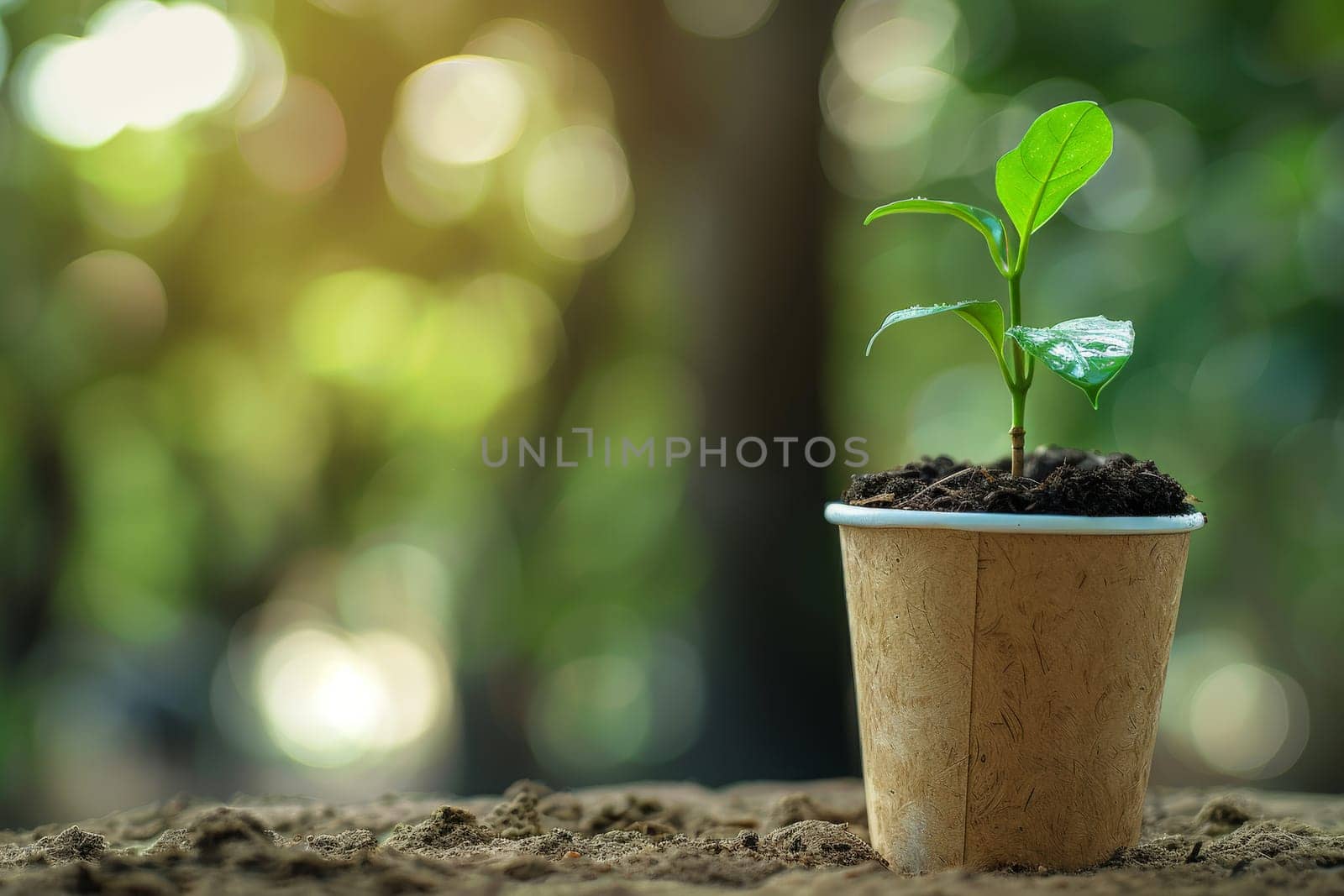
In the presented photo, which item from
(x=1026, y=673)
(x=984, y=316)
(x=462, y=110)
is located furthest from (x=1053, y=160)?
(x=462, y=110)

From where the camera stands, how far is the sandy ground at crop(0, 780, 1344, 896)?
3.28 ft

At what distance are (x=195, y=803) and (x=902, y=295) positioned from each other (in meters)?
2.48

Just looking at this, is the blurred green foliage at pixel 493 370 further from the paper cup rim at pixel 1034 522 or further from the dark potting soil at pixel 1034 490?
the paper cup rim at pixel 1034 522

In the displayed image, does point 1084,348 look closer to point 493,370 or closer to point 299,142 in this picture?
point 493,370

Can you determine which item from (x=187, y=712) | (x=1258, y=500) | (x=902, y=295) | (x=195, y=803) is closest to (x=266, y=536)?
(x=187, y=712)

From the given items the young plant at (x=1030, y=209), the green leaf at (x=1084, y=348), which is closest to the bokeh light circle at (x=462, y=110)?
the young plant at (x=1030, y=209)

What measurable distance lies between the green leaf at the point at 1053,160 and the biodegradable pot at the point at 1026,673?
428mm

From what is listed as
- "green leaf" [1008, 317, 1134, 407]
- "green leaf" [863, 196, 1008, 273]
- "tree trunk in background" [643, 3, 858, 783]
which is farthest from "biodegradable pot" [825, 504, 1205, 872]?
"tree trunk in background" [643, 3, 858, 783]

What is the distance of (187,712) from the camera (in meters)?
3.26

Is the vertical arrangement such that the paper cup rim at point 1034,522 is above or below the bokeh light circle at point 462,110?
below

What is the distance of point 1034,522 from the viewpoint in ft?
3.67

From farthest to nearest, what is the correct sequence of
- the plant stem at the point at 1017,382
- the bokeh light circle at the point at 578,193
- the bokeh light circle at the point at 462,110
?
the bokeh light circle at the point at 462,110 < the bokeh light circle at the point at 578,193 < the plant stem at the point at 1017,382

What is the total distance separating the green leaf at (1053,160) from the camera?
1.21 m

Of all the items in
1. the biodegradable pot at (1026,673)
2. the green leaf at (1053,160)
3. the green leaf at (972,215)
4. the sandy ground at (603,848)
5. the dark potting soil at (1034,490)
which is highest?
the green leaf at (1053,160)
